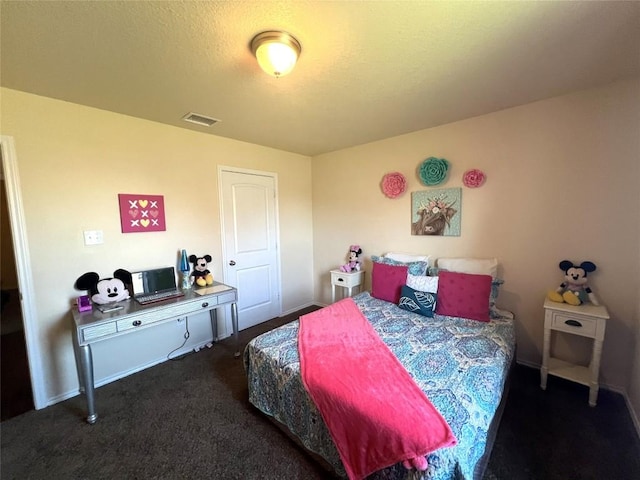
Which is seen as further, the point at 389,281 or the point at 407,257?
the point at 407,257

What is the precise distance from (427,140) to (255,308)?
112 inches

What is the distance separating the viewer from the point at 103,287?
2100mm

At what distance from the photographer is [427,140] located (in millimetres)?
2768

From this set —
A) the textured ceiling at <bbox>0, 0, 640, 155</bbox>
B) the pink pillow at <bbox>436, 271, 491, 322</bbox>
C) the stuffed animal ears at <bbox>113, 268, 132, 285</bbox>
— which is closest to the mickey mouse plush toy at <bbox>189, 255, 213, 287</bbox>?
the stuffed animal ears at <bbox>113, 268, 132, 285</bbox>

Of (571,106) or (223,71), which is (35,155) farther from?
(571,106)

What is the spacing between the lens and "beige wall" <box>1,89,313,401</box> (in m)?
1.92

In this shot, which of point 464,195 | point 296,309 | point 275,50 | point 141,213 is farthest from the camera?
point 296,309

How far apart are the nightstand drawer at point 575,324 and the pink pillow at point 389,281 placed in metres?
1.13

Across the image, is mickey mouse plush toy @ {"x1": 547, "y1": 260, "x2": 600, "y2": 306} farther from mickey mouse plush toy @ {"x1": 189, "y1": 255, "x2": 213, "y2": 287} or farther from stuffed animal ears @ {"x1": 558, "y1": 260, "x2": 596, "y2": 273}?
mickey mouse plush toy @ {"x1": 189, "y1": 255, "x2": 213, "y2": 287}

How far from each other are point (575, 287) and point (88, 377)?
3.62 metres

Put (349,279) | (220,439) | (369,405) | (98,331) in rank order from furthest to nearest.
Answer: (349,279), (98,331), (220,439), (369,405)

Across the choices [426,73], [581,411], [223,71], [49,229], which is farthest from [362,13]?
[581,411]

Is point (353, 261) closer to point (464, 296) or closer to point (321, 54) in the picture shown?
point (464, 296)

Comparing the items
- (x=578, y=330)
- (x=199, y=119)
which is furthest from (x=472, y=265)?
(x=199, y=119)
